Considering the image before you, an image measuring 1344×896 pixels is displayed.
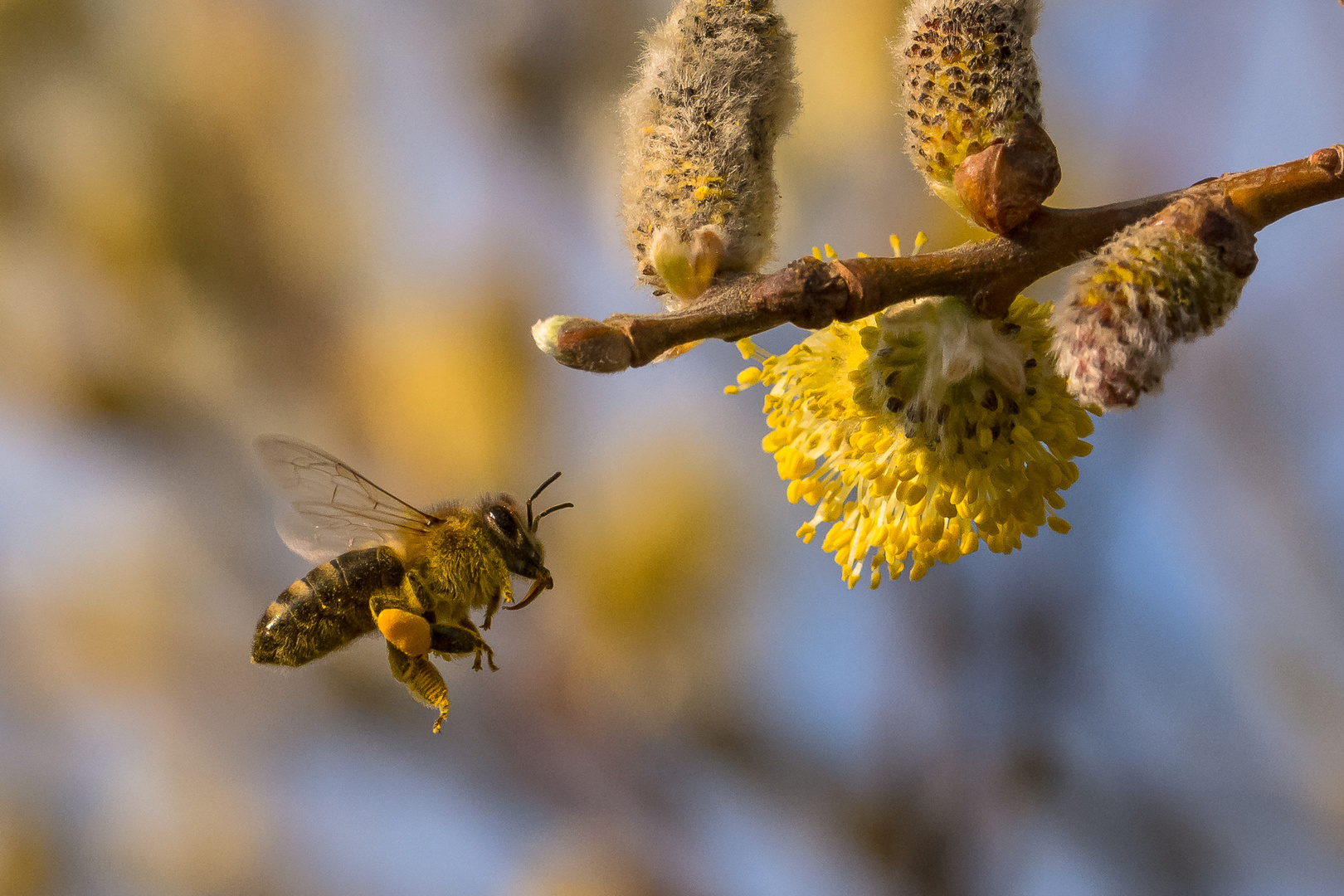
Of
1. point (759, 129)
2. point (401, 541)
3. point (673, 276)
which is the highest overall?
point (759, 129)

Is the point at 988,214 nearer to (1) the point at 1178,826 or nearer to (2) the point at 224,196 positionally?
(1) the point at 1178,826

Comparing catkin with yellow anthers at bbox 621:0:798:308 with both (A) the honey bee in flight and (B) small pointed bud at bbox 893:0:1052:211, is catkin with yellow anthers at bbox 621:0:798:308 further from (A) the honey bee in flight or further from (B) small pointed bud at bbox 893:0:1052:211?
(A) the honey bee in flight

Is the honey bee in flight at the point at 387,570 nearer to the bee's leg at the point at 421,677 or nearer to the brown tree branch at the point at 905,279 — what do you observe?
the bee's leg at the point at 421,677

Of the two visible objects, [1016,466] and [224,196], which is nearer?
[1016,466]

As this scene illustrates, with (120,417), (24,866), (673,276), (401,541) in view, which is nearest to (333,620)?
(401,541)

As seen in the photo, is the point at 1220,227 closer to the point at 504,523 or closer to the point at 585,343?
the point at 585,343

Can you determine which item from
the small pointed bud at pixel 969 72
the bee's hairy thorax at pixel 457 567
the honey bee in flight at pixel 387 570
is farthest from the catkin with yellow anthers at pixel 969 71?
the bee's hairy thorax at pixel 457 567
